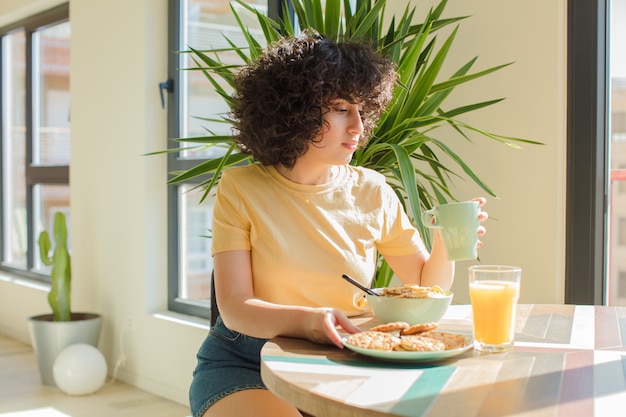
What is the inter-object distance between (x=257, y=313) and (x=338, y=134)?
1.49 feet

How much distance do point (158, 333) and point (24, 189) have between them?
7.63 ft

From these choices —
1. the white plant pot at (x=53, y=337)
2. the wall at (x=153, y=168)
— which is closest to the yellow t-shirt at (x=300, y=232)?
the wall at (x=153, y=168)

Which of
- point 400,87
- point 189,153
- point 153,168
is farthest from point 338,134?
point 153,168

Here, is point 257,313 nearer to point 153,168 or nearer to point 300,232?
point 300,232

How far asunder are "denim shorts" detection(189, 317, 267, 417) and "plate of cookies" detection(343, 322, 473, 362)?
0.39 metres

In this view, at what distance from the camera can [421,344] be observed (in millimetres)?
1139

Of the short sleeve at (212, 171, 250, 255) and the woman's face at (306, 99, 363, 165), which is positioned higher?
the woman's face at (306, 99, 363, 165)

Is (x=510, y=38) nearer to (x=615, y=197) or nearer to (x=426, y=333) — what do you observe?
(x=615, y=197)

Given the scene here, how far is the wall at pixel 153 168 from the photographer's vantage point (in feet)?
7.34

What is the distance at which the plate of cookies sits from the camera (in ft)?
3.64

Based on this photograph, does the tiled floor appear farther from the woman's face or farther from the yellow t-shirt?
the woman's face

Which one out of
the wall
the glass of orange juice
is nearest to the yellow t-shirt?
the glass of orange juice

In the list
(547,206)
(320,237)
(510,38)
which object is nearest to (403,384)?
(320,237)

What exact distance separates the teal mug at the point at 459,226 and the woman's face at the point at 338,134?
1.05ft
